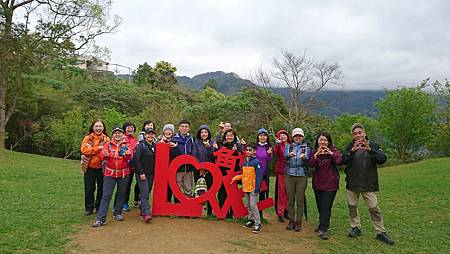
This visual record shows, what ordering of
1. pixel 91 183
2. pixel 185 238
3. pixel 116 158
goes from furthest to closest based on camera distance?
pixel 91 183 < pixel 116 158 < pixel 185 238

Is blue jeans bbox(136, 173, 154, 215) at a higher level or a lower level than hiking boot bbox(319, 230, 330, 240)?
higher

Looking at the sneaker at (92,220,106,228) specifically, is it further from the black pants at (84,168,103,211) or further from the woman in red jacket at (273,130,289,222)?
the woman in red jacket at (273,130,289,222)

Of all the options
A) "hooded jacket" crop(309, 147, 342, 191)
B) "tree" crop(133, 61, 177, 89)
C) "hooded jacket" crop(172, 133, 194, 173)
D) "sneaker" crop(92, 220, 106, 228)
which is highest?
"tree" crop(133, 61, 177, 89)

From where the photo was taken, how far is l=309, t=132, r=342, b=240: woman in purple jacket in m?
6.31

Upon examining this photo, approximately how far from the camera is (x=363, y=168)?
20.8ft

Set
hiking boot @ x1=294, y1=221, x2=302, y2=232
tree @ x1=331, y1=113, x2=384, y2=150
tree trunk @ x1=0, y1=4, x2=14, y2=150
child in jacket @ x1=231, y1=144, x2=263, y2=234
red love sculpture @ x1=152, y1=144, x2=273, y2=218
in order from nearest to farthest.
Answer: child in jacket @ x1=231, y1=144, x2=263, y2=234, hiking boot @ x1=294, y1=221, x2=302, y2=232, red love sculpture @ x1=152, y1=144, x2=273, y2=218, tree trunk @ x1=0, y1=4, x2=14, y2=150, tree @ x1=331, y1=113, x2=384, y2=150

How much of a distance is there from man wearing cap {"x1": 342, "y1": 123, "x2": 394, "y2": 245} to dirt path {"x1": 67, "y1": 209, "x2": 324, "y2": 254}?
1042 mm

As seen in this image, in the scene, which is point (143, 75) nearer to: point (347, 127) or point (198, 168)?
point (347, 127)

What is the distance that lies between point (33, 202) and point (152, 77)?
40.4 meters

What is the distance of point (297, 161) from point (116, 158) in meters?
2.99

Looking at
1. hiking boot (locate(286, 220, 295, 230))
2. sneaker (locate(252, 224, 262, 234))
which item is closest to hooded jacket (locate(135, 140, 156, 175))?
sneaker (locate(252, 224, 262, 234))

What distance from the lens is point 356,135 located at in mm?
6367

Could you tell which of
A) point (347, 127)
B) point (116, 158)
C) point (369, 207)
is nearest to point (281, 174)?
point (369, 207)

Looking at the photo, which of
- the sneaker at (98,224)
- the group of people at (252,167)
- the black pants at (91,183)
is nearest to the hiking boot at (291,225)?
the group of people at (252,167)
